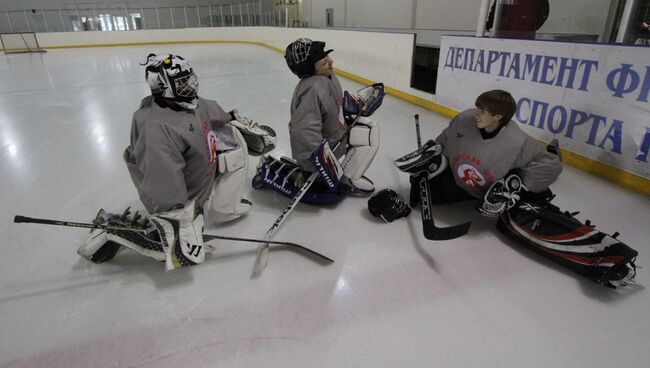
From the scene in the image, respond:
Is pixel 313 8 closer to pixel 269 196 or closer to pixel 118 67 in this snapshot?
pixel 118 67

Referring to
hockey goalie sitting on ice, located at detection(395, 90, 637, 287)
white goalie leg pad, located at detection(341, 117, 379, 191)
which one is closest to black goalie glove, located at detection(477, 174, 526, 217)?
hockey goalie sitting on ice, located at detection(395, 90, 637, 287)

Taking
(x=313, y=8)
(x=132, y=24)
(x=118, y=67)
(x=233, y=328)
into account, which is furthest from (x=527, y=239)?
(x=132, y=24)

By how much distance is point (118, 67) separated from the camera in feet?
25.6

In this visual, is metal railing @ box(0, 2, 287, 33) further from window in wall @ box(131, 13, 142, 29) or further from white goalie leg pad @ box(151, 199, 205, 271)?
white goalie leg pad @ box(151, 199, 205, 271)

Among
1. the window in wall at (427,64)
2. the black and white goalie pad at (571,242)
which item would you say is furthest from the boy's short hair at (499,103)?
the window in wall at (427,64)

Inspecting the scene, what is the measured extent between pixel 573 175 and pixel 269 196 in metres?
1.98

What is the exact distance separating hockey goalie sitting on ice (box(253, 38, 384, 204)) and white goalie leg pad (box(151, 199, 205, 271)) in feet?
2.11

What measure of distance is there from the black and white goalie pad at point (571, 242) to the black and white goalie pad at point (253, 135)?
3.89ft

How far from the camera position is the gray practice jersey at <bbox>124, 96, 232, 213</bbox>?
4.23 ft

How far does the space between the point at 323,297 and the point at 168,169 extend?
731mm

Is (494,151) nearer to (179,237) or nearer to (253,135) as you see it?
(253,135)

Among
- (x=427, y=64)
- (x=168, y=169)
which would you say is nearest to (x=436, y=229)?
(x=168, y=169)

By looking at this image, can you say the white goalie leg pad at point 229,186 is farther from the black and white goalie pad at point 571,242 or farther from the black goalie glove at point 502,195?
the black and white goalie pad at point 571,242

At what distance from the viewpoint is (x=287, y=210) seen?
69.7 inches
